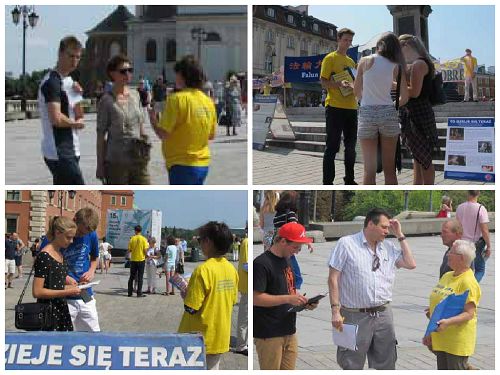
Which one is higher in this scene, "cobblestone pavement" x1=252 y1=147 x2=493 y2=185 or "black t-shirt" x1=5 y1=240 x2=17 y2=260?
"cobblestone pavement" x1=252 y1=147 x2=493 y2=185

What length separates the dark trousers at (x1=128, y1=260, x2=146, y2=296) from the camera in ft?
15.3

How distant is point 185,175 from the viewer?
15.0ft

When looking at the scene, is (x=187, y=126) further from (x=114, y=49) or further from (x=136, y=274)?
(x=136, y=274)

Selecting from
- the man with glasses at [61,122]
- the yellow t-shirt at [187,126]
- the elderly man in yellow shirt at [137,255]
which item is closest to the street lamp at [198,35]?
the yellow t-shirt at [187,126]

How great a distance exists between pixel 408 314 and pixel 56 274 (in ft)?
7.15

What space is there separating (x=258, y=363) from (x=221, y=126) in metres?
1.46

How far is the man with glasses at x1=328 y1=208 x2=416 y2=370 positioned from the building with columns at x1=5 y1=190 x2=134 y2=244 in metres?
1.32

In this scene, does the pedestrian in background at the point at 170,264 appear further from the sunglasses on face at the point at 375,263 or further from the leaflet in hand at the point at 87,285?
the sunglasses on face at the point at 375,263

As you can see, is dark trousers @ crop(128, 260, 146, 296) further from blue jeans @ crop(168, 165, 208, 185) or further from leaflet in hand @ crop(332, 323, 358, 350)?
leaflet in hand @ crop(332, 323, 358, 350)

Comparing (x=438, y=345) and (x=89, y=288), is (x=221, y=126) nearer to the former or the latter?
(x=89, y=288)

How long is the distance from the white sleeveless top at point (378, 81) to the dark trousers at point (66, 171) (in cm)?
181

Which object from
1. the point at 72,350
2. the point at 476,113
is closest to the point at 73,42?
the point at 72,350

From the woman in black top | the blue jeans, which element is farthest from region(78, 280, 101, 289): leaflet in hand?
the woman in black top

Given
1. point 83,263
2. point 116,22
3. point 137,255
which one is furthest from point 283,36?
point 83,263
